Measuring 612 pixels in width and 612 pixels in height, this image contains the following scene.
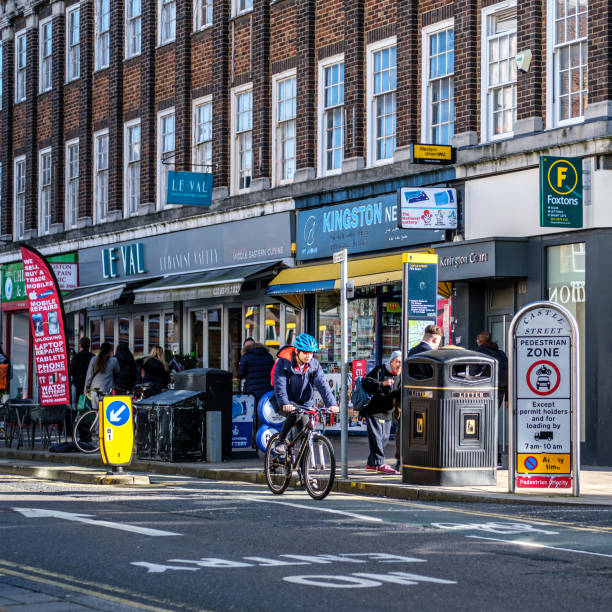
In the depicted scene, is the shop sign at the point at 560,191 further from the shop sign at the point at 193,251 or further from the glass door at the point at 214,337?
the glass door at the point at 214,337

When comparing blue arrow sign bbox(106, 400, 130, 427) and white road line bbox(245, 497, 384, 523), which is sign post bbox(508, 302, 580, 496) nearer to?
white road line bbox(245, 497, 384, 523)

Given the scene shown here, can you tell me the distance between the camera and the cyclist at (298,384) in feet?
46.3

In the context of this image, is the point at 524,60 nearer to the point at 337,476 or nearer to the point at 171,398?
the point at 171,398

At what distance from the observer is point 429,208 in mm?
21469

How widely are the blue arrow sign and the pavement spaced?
0.66 m

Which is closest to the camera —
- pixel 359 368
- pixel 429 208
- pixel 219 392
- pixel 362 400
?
pixel 362 400

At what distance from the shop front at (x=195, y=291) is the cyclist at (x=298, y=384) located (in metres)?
12.0

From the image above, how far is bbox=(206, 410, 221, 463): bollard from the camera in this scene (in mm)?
18703

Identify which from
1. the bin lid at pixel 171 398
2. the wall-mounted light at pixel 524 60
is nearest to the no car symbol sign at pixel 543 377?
the bin lid at pixel 171 398

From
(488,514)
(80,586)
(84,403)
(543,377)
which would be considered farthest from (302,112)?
(80,586)

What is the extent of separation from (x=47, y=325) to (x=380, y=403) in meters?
6.54

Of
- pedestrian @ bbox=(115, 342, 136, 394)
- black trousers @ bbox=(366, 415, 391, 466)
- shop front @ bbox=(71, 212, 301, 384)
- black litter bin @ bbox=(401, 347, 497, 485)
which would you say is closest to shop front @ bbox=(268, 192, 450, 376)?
shop front @ bbox=(71, 212, 301, 384)

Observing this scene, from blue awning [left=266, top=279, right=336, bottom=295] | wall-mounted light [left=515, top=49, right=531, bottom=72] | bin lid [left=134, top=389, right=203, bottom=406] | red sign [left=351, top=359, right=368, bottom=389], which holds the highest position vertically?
wall-mounted light [left=515, top=49, right=531, bottom=72]

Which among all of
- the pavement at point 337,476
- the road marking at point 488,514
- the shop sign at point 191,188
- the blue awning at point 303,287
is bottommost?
the road marking at point 488,514
